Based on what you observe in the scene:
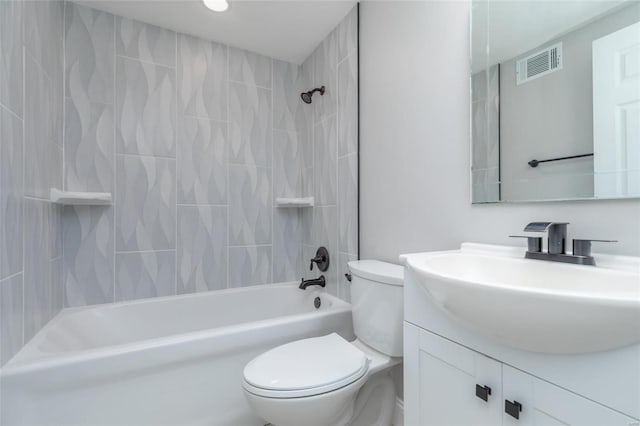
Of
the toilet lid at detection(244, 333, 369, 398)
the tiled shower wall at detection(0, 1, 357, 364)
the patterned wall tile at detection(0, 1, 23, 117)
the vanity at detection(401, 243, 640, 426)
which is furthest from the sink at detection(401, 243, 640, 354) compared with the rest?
the patterned wall tile at detection(0, 1, 23, 117)

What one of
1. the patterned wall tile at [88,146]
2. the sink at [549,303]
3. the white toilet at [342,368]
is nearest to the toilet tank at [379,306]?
the white toilet at [342,368]

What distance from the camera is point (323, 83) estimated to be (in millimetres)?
2195

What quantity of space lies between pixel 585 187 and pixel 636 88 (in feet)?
0.88

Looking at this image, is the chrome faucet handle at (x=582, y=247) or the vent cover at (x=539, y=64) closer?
the chrome faucet handle at (x=582, y=247)

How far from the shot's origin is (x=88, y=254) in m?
1.81

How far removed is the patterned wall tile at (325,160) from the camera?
2070 millimetres

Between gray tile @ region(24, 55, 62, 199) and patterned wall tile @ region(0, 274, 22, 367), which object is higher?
gray tile @ region(24, 55, 62, 199)

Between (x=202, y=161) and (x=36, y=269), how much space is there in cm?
110

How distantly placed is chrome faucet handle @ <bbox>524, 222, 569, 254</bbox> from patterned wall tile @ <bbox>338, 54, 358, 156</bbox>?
1177 mm

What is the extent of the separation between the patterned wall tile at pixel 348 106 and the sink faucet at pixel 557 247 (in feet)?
3.81

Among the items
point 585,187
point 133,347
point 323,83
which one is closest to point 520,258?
point 585,187

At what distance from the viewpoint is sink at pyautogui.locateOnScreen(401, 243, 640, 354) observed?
1.53 feet

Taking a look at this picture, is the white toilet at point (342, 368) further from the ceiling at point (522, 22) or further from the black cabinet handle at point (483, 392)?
the ceiling at point (522, 22)

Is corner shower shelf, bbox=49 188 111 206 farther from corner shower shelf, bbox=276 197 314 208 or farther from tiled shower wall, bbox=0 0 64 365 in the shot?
corner shower shelf, bbox=276 197 314 208
